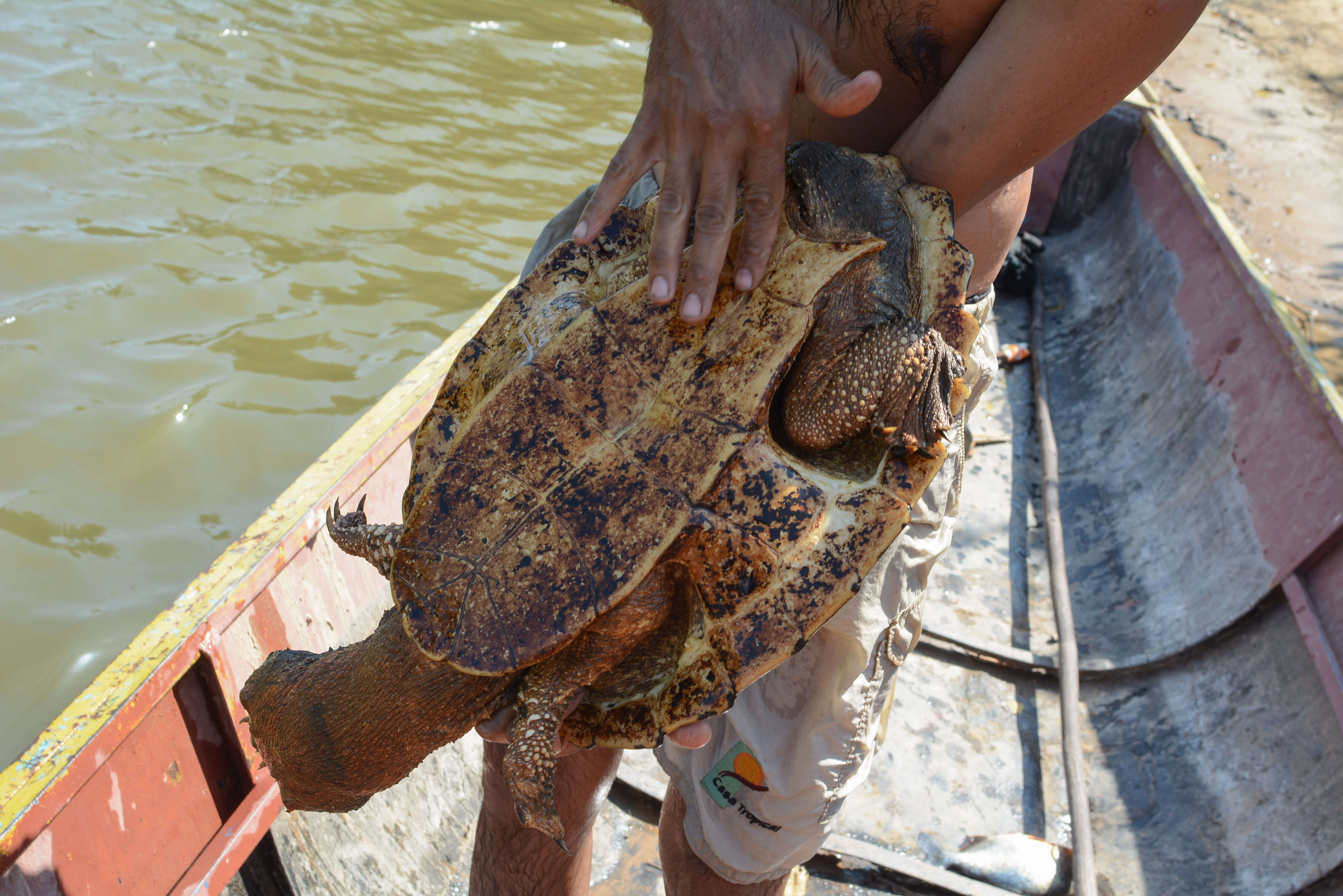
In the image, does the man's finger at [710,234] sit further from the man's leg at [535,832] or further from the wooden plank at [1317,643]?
the wooden plank at [1317,643]

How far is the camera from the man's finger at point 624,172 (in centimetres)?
137

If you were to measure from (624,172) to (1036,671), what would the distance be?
8.74 feet

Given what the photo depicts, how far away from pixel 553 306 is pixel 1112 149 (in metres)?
5.21

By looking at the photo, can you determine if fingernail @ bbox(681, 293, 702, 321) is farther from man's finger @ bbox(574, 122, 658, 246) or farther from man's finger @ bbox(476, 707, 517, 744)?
man's finger @ bbox(476, 707, 517, 744)

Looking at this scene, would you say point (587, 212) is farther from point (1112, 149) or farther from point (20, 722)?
point (1112, 149)

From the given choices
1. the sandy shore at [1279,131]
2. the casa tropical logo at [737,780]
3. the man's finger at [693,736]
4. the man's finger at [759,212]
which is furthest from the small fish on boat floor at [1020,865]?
the sandy shore at [1279,131]

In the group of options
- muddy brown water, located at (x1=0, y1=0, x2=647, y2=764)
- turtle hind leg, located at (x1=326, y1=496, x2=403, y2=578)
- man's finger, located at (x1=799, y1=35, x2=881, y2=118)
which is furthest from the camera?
muddy brown water, located at (x1=0, y1=0, x2=647, y2=764)

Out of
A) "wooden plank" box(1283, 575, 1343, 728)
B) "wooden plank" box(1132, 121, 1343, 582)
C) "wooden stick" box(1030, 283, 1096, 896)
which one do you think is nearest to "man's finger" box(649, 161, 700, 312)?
"wooden stick" box(1030, 283, 1096, 896)

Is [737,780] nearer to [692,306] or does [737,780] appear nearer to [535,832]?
[535,832]

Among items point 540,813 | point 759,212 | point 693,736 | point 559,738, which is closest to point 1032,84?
point 759,212

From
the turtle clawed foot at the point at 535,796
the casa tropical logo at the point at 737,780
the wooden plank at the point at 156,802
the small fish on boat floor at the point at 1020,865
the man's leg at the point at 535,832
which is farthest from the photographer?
the small fish on boat floor at the point at 1020,865

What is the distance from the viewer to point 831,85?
1.30m

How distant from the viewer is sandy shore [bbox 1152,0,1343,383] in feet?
17.3

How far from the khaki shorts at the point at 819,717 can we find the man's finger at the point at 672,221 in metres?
0.46
